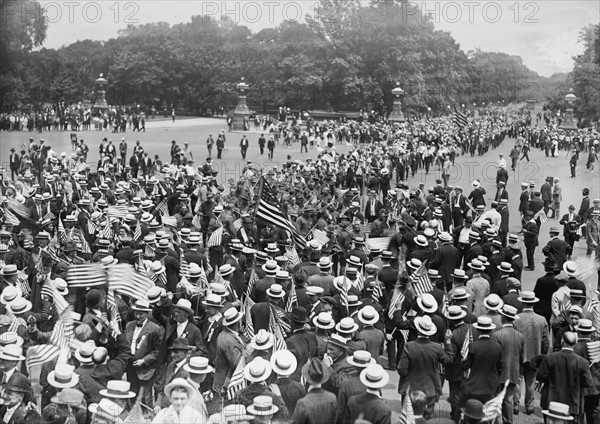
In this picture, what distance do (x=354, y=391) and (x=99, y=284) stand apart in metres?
4.31

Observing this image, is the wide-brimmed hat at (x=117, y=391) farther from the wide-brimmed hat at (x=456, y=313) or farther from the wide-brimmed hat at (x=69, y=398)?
the wide-brimmed hat at (x=456, y=313)

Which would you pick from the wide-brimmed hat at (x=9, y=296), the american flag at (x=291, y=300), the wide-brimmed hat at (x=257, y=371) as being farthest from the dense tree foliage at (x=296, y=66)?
the wide-brimmed hat at (x=257, y=371)

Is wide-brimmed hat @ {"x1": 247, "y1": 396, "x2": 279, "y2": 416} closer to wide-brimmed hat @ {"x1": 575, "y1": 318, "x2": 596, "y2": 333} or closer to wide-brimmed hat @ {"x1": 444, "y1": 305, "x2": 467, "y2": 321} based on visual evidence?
wide-brimmed hat @ {"x1": 444, "y1": 305, "x2": 467, "y2": 321}

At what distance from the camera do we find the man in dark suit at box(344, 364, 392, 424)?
5.99 m

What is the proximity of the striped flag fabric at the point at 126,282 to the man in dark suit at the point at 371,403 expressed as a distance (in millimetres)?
4020

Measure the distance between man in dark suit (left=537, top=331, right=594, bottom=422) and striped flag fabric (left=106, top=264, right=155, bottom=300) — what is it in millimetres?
4936

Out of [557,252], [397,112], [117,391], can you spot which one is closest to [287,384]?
[117,391]

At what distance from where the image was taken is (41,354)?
7.64 metres

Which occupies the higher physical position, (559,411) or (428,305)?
(428,305)

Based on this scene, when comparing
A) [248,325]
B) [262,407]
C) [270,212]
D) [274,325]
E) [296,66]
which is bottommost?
[248,325]

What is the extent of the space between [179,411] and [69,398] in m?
Result: 1.16

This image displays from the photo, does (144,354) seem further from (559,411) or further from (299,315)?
(559,411)

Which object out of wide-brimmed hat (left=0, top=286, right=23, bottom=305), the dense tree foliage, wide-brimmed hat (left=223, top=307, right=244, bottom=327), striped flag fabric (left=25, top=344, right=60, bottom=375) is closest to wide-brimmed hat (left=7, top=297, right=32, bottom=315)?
wide-brimmed hat (left=0, top=286, right=23, bottom=305)

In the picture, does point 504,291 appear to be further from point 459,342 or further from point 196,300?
point 196,300
